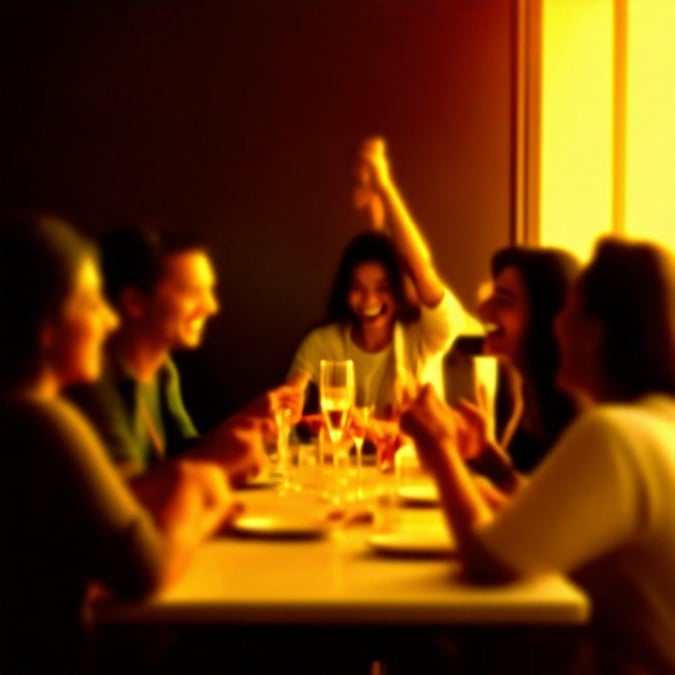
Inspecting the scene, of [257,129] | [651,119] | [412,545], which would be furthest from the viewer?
[651,119]

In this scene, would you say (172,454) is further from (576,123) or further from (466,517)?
(576,123)

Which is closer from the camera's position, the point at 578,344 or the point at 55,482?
the point at 55,482

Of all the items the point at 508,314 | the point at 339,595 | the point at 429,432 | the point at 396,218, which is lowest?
the point at 339,595

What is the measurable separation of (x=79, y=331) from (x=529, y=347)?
0.57 m

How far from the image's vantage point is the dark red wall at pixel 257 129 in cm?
98

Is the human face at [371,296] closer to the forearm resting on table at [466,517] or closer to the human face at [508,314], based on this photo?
the human face at [508,314]

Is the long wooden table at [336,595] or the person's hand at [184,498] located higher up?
the person's hand at [184,498]

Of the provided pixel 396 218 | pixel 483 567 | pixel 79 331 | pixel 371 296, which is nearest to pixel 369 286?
pixel 371 296

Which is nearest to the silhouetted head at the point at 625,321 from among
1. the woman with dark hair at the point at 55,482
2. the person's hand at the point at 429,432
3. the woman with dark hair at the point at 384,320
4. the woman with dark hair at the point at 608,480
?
the woman with dark hair at the point at 608,480

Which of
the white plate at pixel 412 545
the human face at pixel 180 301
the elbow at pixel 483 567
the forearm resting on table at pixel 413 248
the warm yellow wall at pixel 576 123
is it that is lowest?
the white plate at pixel 412 545

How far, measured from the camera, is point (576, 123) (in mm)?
1474

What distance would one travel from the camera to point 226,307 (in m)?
1.06

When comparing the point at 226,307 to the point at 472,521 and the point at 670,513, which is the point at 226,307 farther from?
the point at 670,513

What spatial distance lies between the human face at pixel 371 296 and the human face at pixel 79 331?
0.68m
